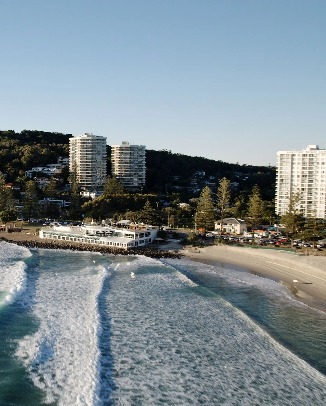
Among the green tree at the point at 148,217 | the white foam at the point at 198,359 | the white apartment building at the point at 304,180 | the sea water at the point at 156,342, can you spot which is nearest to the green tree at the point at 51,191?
the green tree at the point at 148,217

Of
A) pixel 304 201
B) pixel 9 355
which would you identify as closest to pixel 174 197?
pixel 304 201

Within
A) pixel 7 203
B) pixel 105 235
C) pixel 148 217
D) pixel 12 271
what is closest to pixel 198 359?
pixel 12 271

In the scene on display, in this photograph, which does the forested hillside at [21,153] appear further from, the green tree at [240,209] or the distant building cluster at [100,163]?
the green tree at [240,209]

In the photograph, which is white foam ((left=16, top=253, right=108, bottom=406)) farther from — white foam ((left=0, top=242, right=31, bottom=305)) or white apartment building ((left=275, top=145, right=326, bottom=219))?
white apartment building ((left=275, top=145, right=326, bottom=219))

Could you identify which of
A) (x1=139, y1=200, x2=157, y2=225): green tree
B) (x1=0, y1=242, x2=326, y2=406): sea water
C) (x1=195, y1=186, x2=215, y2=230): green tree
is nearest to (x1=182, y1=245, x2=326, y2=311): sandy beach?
(x1=0, y1=242, x2=326, y2=406): sea water

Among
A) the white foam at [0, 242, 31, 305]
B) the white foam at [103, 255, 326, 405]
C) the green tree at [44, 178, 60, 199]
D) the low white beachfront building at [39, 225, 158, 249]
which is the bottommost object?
the white foam at [103, 255, 326, 405]
